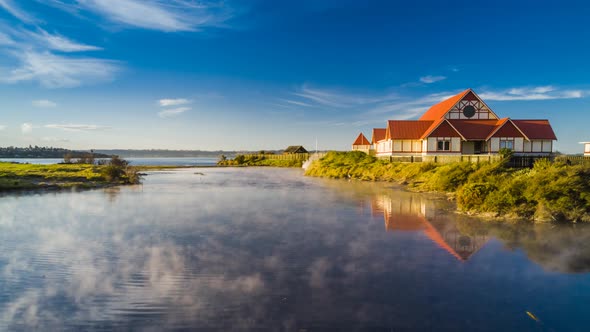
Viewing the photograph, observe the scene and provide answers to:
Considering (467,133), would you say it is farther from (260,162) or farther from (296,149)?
(296,149)

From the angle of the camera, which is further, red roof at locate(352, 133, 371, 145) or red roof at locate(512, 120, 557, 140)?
red roof at locate(352, 133, 371, 145)

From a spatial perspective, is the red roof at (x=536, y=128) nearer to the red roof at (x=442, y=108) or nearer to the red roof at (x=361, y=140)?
the red roof at (x=442, y=108)

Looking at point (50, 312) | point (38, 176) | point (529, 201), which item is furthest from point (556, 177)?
point (38, 176)

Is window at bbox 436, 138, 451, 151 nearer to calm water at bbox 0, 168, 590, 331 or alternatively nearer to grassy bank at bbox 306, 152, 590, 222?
grassy bank at bbox 306, 152, 590, 222

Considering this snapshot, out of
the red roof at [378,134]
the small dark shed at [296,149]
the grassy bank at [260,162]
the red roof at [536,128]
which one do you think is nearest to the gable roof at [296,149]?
the small dark shed at [296,149]

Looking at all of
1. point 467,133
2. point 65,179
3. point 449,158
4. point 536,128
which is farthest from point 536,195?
point 65,179

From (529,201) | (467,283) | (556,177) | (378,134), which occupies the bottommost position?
(467,283)

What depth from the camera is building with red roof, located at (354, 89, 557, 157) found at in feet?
119

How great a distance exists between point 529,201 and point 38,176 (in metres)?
39.7

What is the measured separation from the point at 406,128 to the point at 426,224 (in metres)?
29.4

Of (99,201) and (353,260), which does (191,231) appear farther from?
(99,201)

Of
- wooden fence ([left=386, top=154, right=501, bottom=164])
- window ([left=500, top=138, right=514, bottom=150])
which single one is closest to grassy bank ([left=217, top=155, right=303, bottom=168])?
wooden fence ([left=386, top=154, right=501, bottom=164])

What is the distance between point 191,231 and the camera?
11.9 meters

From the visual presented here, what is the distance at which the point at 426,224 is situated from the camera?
13.3 m
